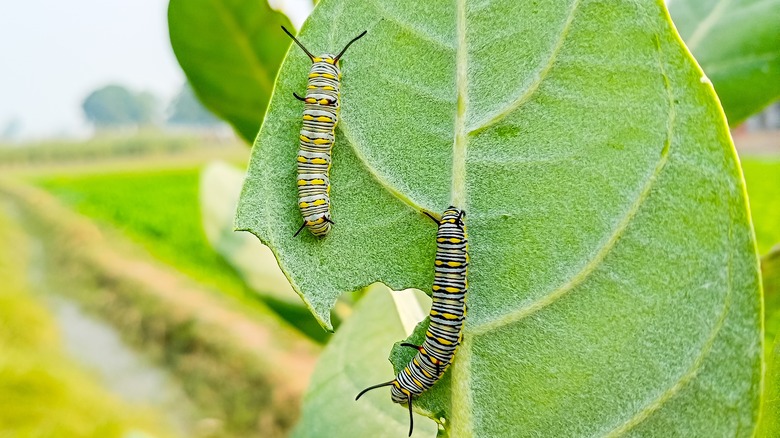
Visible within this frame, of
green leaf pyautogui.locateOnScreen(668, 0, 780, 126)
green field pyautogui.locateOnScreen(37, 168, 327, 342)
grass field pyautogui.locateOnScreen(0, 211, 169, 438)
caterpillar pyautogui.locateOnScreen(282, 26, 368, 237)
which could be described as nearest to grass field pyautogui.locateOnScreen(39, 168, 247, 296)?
green field pyautogui.locateOnScreen(37, 168, 327, 342)

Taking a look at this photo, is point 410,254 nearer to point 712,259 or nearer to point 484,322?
point 484,322

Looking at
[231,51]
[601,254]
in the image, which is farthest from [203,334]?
[601,254]

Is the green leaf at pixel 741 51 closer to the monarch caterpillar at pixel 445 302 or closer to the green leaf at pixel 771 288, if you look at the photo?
the green leaf at pixel 771 288

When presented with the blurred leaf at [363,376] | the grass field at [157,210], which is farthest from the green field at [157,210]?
the blurred leaf at [363,376]

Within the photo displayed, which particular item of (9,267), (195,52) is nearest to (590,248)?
(195,52)

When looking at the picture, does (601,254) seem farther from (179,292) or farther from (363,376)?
(179,292)
